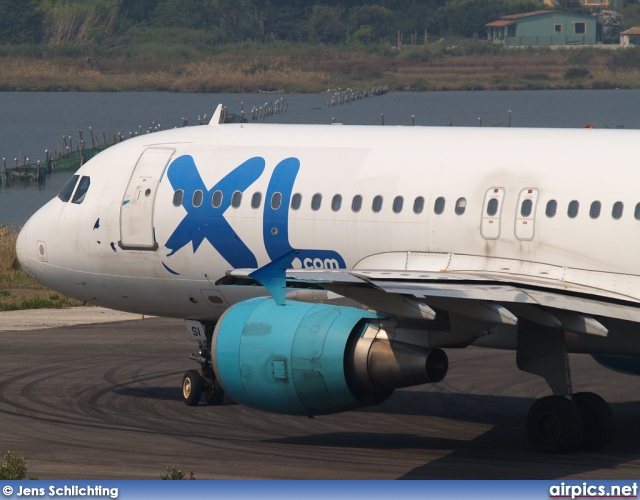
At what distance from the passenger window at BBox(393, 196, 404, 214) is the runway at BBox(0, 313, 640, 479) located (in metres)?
3.68

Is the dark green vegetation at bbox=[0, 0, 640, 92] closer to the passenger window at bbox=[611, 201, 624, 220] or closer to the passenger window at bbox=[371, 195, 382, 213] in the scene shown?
the passenger window at bbox=[371, 195, 382, 213]

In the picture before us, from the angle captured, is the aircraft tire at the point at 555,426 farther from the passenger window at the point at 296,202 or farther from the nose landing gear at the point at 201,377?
the nose landing gear at the point at 201,377

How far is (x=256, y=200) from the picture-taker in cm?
2261

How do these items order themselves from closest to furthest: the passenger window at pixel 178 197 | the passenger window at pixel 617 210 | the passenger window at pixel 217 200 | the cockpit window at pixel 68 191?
the passenger window at pixel 617 210, the passenger window at pixel 217 200, the passenger window at pixel 178 197, the cockpit window at pixel 68 191

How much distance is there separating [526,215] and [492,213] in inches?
21.3

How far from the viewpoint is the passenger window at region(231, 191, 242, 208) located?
22750mm

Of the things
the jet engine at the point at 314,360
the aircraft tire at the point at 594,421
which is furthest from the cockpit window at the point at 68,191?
the aircraft tire at the point at 594,421

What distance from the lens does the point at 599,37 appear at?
194m

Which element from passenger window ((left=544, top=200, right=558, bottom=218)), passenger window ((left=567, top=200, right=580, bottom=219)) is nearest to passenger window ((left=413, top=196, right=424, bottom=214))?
passenger window ((left=544, top=200, right=558, bottom=218))

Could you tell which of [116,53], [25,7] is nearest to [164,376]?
[116,53]

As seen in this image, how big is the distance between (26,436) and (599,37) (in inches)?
7146

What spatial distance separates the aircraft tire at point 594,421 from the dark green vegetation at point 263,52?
145110 mm

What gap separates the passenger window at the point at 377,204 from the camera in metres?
21.6

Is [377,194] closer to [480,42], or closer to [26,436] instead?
[26,436]
